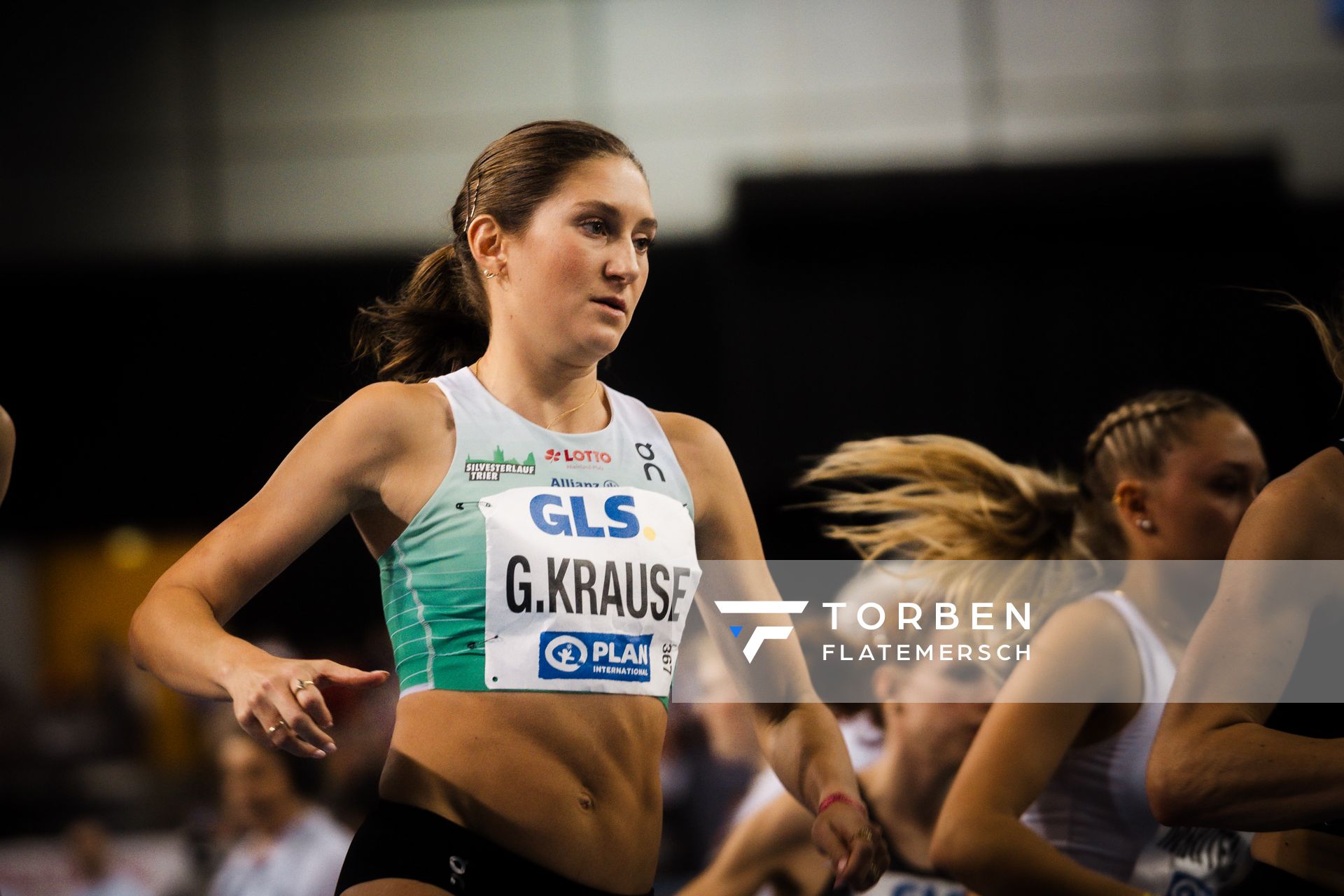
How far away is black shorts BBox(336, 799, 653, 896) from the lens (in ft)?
5.36

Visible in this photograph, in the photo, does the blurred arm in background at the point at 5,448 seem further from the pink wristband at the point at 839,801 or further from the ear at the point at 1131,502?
the ear at the point at 1131,502

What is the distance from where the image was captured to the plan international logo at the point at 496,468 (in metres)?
1.79

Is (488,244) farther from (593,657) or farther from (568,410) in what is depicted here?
(593,657)

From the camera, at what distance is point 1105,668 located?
2.12m

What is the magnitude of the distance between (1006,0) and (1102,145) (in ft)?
0.96

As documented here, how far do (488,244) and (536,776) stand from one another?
0.77m

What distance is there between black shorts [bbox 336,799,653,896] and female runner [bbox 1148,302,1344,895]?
2.59ft

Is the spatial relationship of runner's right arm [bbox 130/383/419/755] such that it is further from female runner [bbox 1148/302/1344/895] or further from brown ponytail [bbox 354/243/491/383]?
female runner [bbox 1148/302/1344/895]

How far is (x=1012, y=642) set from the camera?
2201mm

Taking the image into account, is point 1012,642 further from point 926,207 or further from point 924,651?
point 926,207

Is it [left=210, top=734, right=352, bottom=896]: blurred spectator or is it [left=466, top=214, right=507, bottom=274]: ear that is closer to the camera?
[left=466, top=214, right=507, bottom=274]: ear

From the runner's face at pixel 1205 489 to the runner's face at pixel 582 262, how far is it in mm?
1010

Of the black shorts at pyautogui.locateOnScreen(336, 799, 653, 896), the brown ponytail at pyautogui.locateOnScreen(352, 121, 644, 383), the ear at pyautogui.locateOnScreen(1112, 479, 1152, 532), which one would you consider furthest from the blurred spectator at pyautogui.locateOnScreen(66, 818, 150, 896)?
the ear at pyautogui.locateOnScreen(1112, 479, 1152, 532)

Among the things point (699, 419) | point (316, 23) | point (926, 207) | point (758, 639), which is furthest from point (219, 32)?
point (758, 639)
